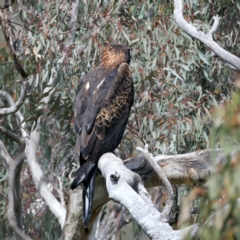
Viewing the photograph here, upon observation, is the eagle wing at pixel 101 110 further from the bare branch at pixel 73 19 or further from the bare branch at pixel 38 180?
the bare branch at pixel 73 19

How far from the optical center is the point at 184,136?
5062mm

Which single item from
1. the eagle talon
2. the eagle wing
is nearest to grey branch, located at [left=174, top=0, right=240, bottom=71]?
the eagle wing

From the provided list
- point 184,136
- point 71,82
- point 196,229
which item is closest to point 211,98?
point 184,136

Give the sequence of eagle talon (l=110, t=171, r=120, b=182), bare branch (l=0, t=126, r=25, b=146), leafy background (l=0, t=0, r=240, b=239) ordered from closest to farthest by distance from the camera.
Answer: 1. eagle talon (l=110, t=171, r=120, b=182)
2. bare branch (l=0, t=126, r=25, b=146)
3. leafy background (l=0, t=0, r=240, b=239)

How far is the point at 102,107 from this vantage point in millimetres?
4125

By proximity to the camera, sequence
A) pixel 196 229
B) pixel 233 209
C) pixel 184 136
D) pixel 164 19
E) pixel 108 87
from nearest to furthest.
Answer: pixel 233 209 < pixel 196 229 < pixel 108 87 < pixel 184 136 < pixel 164 19

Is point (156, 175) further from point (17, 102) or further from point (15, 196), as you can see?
point (15, 196)

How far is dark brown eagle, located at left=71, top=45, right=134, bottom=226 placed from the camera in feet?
12.7

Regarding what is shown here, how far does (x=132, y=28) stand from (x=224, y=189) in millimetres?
3622

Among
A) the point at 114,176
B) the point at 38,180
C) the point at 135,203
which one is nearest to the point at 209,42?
the point at 114,176

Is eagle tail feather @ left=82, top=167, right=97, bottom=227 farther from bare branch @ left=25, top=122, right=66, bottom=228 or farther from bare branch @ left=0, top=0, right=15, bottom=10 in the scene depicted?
bare branch @ left=0, top=0, right=15, bottom=10

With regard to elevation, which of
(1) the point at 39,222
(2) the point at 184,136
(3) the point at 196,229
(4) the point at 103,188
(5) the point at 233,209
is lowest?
(1) the point at 39,222

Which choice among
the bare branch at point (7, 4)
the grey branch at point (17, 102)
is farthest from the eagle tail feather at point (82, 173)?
the bare branch at point (7, 4)

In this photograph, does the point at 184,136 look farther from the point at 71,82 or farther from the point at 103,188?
the point at 103,188
